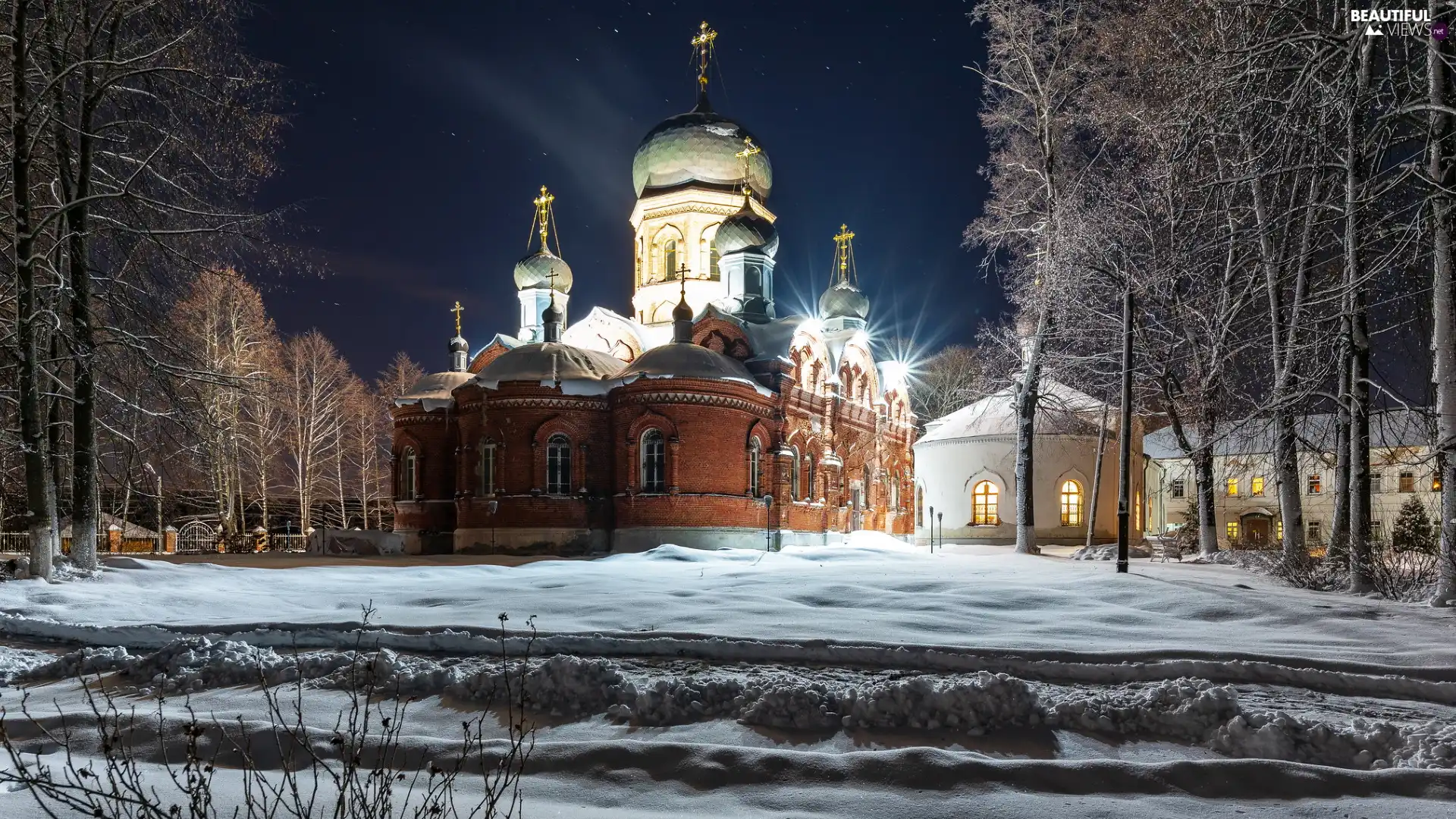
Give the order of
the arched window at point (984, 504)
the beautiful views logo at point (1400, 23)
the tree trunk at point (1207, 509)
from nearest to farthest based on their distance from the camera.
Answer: the beautiful views logo at point (1400, 23) → the tree trunk at point (1207, 509) → the arched window at point (984, 504)

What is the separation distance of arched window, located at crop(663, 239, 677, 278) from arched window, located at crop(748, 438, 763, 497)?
9.74 metres

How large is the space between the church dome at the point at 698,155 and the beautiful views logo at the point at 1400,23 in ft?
84.0

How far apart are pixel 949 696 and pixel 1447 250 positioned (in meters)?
7.82

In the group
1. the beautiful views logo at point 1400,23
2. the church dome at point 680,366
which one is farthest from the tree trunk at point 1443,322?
the church dome at point 680,366

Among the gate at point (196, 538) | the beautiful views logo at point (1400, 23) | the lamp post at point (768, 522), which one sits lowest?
the gate at point (196, 538)

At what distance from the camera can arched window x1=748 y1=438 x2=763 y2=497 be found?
85.9ft

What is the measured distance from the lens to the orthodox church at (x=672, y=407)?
80.7 feet

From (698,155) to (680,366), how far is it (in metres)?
12.0

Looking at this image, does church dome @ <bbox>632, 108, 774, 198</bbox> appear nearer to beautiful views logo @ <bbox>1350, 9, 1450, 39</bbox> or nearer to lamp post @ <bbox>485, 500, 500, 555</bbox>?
lamp post @ <bbox>485, 500, 500, 555</bbox>

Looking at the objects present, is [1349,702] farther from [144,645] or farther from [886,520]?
[886,520]

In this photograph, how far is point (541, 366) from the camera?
1006 inches

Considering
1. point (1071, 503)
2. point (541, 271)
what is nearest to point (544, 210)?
point (541, 271)

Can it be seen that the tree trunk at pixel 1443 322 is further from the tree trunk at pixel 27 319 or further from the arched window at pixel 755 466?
the arched window at pixel 755 466

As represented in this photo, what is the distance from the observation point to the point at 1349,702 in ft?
19.9
